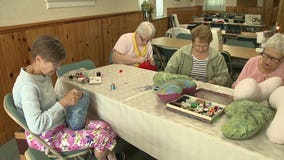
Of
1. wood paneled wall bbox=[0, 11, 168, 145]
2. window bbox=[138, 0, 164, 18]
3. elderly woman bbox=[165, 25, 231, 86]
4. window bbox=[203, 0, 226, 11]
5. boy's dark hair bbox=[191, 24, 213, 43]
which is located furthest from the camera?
window bbox=[203, 0, 226, 11]

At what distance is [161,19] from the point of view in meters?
5.56

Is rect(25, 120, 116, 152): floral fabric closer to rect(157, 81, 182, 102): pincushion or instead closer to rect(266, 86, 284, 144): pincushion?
rect(157, 81, 182, 102): pincushion

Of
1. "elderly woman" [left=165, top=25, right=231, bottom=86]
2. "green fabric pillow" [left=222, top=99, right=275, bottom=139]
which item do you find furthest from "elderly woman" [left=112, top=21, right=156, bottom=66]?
"green fabric pillow" [left=222, top=99, right=275, bottom=139]

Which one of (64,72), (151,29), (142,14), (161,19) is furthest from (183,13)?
(64,72)

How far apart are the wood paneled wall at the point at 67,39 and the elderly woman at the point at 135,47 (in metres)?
0.88

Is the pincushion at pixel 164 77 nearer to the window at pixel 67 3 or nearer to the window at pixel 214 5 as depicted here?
the window at pixel 67 3

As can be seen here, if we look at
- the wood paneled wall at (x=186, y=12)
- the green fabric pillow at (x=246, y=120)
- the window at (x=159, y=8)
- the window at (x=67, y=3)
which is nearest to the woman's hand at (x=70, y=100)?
the green fabric pillow at (x=246, y=120)

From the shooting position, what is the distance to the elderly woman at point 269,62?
1.53 m

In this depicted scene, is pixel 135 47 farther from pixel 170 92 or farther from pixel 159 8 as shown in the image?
pixel 159 8

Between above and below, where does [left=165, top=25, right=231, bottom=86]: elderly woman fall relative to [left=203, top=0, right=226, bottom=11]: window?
below

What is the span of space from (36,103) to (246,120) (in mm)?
1057

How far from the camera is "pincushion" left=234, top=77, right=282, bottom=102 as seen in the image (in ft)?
3.88

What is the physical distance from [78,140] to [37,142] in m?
0.25

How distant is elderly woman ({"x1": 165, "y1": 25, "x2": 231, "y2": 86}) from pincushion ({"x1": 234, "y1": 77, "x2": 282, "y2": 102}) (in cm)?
71
